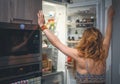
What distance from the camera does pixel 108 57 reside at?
236 cm

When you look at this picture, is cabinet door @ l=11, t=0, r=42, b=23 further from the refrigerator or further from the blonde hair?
the blonde hair

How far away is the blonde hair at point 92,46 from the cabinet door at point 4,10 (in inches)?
26.8

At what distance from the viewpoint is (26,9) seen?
2160 millimetres

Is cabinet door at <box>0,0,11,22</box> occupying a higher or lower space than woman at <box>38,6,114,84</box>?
higher

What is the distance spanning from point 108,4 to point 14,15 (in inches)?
37.4

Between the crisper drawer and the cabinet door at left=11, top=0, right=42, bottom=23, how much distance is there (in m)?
0.62

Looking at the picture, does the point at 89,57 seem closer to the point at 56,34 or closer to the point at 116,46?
the point at 116,46

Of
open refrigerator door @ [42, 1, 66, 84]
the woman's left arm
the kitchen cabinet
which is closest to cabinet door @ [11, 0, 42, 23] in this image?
the kitchen cabinet

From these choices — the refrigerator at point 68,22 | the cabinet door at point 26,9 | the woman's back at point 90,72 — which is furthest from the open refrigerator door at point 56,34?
the woman's back at point 90,72

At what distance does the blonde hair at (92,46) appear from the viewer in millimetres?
2068

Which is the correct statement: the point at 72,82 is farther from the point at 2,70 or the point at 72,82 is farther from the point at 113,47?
the point at 2,70

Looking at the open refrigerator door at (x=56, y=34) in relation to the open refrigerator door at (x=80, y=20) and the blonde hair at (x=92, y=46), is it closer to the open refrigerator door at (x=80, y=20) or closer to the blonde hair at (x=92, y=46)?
the open refrigerator door at (x=80, y=20)

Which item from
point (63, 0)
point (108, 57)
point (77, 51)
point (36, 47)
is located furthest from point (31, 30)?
point (108, 57)

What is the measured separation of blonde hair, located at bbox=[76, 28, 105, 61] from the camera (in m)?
2.07
